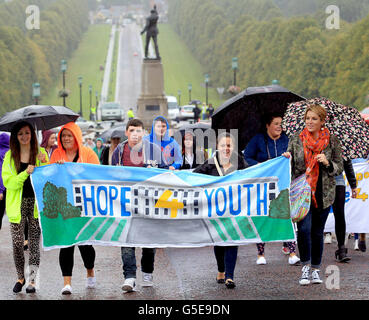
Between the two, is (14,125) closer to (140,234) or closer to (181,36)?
(140,234)

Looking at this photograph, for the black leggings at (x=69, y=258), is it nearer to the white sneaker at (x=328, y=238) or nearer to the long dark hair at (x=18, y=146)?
the long dark hair at (x=18, y=146)

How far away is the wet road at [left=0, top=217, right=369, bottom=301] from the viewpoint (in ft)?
24.4

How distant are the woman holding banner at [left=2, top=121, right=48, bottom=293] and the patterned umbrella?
101 inches

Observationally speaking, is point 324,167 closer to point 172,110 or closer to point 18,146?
point 18,146

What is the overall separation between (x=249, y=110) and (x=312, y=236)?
2.13 metres

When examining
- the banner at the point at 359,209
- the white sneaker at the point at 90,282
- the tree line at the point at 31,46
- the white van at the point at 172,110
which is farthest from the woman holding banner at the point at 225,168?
the white van at the point at 172,110

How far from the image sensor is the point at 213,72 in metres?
95.1

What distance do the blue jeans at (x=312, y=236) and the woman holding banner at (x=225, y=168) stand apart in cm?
65

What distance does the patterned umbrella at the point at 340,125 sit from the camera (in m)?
8.38

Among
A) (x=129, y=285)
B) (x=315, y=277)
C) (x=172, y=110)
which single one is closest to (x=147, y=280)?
(x=129, y=285)

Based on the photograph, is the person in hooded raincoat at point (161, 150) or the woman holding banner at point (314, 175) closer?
the woman holding banner at point (314, 175)

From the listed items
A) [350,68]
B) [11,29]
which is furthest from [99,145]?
[11,29]

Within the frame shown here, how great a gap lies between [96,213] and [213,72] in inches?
3464

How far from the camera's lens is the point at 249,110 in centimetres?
949
